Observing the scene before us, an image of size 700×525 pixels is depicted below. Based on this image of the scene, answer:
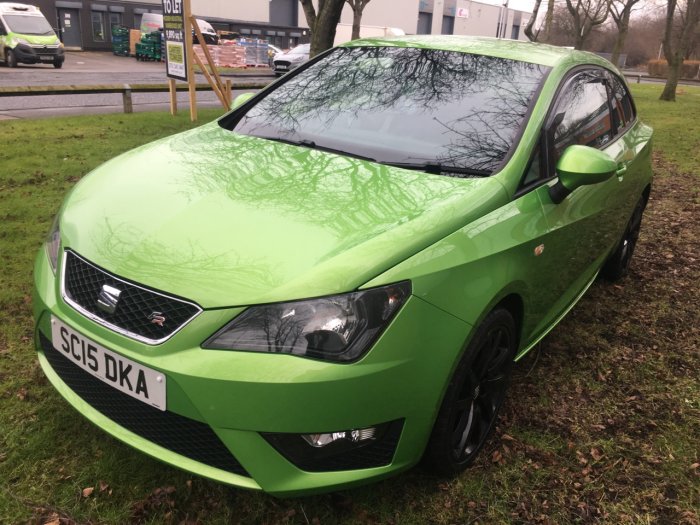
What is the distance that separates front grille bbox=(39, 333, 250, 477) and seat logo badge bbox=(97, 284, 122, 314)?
27 cm

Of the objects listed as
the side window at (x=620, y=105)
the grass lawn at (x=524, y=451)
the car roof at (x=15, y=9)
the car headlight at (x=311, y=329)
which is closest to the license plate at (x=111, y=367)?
the car headlight at (x=311, y=329)

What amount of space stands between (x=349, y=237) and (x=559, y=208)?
120 centimetres

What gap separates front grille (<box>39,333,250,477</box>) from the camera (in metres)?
1.83

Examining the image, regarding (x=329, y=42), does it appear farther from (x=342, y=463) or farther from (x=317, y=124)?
(x=342, y=463)

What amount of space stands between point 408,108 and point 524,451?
168cm

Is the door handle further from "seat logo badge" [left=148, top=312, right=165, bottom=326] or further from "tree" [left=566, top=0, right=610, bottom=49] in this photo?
"tree" [left=566, top=0, right=610, bottom=49]

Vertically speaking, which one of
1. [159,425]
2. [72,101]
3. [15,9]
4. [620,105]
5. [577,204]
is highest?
[15,9]

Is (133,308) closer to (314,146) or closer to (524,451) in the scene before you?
(314,146)

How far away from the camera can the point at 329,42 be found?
943cm

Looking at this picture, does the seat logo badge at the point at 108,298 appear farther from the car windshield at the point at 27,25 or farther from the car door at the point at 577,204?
the car windshield at the point at 27,25

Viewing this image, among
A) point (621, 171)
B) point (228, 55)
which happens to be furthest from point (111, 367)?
point (228, 55)

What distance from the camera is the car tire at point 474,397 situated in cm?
208

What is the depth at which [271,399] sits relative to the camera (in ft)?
5.70

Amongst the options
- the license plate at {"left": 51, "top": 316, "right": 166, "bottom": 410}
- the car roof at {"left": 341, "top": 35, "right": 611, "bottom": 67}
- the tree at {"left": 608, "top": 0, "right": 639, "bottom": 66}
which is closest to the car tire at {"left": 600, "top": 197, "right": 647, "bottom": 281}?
the car roof at {"left": 341, "top": 35, "right": 611, "bottom": 67}
